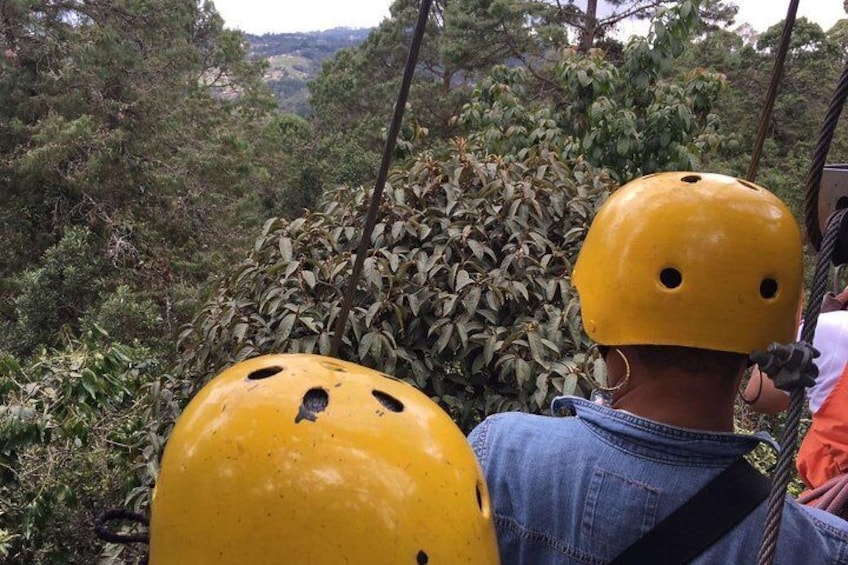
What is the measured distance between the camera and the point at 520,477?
1106mm

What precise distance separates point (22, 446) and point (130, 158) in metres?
8.22

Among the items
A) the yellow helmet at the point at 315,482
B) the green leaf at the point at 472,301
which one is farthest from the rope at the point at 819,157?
the green leaf at the point at 472,301

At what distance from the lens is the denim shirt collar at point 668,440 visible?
1.04 m

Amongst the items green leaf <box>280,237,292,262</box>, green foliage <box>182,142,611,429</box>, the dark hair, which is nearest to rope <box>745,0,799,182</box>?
the dark hair

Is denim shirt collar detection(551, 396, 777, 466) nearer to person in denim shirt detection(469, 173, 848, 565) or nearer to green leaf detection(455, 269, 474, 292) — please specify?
person in denim shirt detection(469, 173, 848, 565)

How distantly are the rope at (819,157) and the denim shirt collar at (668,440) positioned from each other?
0.35m

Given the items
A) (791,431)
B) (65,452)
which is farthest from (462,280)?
(65,452)

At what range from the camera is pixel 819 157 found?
3.24 feet

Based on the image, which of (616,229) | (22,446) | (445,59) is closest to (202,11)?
(445,59)

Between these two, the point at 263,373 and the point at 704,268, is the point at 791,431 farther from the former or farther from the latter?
the point at 263,373

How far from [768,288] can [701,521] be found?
1.24 feet

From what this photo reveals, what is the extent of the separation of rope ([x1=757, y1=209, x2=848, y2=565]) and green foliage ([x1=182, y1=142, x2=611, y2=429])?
126cm

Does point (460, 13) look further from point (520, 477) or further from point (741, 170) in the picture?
point (520, 477)

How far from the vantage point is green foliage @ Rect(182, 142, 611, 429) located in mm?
2246
